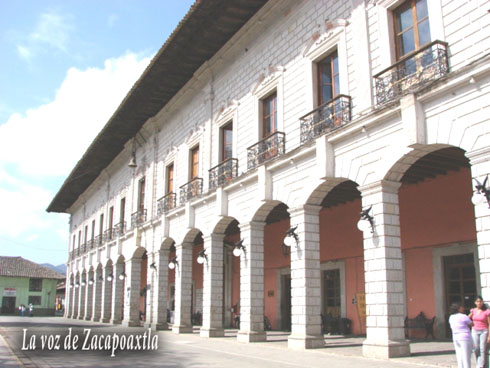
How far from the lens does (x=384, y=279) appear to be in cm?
1048

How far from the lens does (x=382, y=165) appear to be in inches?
427

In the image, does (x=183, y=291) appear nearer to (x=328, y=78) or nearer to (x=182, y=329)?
(x=182, y=329)

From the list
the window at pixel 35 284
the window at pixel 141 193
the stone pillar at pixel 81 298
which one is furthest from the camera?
the window at pixel 35 284

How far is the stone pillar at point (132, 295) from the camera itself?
24.9 metres

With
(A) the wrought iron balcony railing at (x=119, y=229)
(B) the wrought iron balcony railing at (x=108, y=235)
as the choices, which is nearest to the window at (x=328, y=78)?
(A) the wrought iron balcony railing at (x=119, y=229)

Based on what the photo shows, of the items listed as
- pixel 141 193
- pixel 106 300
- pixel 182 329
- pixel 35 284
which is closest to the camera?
pixel 182 329

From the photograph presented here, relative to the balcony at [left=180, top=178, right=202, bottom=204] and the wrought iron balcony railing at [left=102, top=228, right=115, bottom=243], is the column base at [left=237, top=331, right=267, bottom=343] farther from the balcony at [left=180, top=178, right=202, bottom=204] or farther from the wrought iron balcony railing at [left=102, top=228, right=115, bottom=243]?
the wrought iron balcony railing at [left=102, top=228, right=115, bottom=243]

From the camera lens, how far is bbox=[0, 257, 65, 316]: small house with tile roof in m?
53.2

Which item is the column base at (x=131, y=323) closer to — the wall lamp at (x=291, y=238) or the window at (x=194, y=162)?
the window at (x=194, y=162)

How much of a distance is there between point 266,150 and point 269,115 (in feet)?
4.21

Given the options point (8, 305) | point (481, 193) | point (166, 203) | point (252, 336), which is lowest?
point (8, 305)

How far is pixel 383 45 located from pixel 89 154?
22.2 meters

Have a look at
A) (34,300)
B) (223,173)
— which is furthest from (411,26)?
(34,300)

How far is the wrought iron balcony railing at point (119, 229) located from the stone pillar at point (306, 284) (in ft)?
53.2
